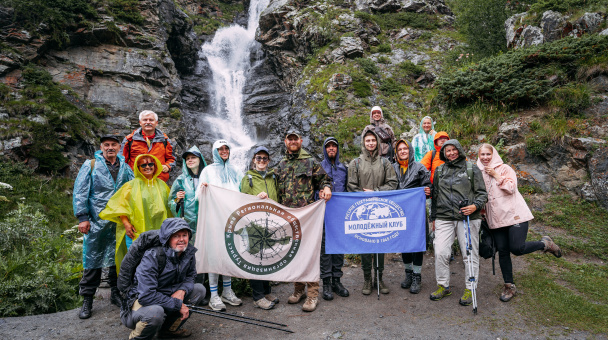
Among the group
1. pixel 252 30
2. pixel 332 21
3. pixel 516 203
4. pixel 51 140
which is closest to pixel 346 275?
pixel 516 203

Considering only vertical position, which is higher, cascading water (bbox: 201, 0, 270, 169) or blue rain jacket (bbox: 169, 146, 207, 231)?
cascading water (bbox: 201, 0, 270, 169)

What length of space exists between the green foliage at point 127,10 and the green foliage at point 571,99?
2519 cm

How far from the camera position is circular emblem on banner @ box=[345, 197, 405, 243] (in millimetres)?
5066

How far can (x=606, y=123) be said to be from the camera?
872 cm

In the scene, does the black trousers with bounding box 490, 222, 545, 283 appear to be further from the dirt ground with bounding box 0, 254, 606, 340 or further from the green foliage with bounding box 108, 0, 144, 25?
the green foliage with bounding box 108, 0, 144, 25

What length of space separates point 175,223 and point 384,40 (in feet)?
86.1

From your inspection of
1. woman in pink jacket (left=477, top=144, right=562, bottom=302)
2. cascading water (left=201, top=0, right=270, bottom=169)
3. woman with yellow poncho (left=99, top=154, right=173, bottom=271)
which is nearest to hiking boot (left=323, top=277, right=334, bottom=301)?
woman in pink jacket (left=477, top=144, right=562, bottom=302)

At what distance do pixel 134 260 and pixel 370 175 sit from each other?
3636mm

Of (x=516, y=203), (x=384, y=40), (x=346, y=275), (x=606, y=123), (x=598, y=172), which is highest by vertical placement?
(x=384, y=40)

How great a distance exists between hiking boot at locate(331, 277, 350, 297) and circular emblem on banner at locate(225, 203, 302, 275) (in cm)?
112

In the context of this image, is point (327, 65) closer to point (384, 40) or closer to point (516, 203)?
point (384, 40)

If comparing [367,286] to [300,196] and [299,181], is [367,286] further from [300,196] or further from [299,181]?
[299,181]

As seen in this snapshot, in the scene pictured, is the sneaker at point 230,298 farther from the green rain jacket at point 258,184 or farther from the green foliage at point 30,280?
the green foliage at point 30,280

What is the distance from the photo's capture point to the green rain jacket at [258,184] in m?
4.93
